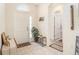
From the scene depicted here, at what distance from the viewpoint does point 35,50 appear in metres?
1.43

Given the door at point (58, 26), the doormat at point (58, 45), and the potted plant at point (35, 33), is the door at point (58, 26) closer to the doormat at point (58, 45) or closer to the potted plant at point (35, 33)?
the doormat at point (58, 45)

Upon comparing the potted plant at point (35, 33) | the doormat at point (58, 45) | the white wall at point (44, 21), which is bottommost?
the doormat at point (58, 45)

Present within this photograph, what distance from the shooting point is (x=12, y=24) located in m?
1.40

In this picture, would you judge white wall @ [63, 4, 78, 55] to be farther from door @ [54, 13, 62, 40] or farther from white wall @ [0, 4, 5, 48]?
white wall @ [0, 4, 5, 48]

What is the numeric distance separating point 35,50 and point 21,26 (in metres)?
0.40

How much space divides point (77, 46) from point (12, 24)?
96cm

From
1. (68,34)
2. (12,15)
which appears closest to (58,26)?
(68,34)

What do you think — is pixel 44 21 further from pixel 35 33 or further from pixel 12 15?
pixel 12 15

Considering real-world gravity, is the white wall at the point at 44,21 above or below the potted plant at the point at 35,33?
above

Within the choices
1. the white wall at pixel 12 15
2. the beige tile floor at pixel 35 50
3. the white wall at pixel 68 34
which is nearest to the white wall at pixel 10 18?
the white wall at pixel 12 15

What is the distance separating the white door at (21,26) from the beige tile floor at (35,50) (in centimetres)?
13

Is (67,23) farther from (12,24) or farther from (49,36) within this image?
(12,24)

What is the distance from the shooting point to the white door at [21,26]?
1.40 metres
